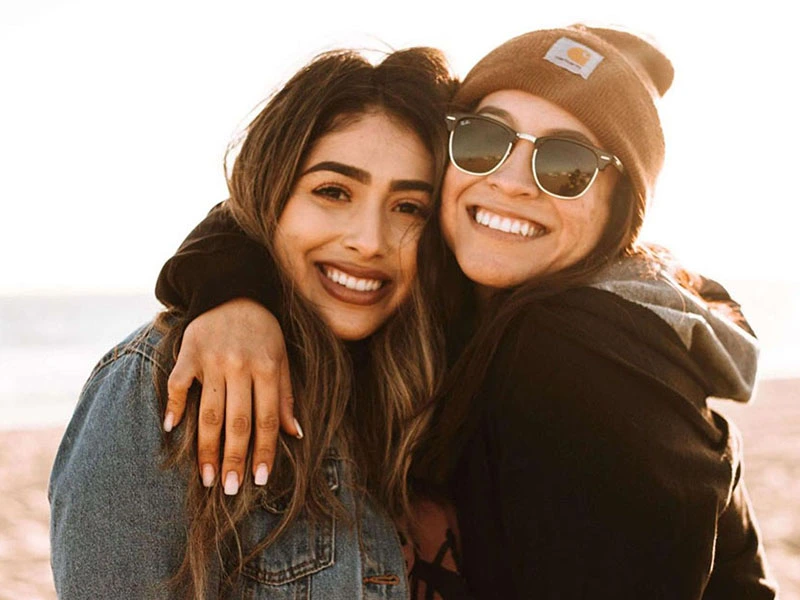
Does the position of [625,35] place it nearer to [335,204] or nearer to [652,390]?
[335,204]

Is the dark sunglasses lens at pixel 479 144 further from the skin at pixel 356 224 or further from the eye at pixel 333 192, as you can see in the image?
the eye at pixel 333 192

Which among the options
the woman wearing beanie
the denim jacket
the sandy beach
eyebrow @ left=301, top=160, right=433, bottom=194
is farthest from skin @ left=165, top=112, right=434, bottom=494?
the sandy beach

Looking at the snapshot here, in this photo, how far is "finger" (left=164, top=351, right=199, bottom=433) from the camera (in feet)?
7.33

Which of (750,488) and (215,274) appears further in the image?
(750,488)

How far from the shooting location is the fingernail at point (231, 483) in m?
2.26

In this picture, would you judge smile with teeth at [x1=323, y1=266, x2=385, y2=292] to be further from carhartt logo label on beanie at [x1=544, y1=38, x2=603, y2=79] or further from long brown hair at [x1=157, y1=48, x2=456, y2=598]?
carhartt logo label on beanie at [x1=544, y1=38, x2=603, y2=79]

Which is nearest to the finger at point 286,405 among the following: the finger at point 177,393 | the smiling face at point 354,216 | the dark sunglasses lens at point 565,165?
the finger at point 177,393

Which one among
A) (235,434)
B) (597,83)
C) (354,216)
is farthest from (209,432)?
(597,83)

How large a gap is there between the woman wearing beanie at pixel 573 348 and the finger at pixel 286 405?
0.44ft

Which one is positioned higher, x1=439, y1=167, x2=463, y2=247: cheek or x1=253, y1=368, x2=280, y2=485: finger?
x1=439, y1=167, x2=463, y2=247: cheek

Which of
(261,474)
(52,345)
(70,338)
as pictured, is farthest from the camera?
(70,338)

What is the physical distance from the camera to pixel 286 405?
8.06 feet

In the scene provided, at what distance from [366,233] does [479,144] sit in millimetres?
466

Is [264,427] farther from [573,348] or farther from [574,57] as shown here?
[574,57]
